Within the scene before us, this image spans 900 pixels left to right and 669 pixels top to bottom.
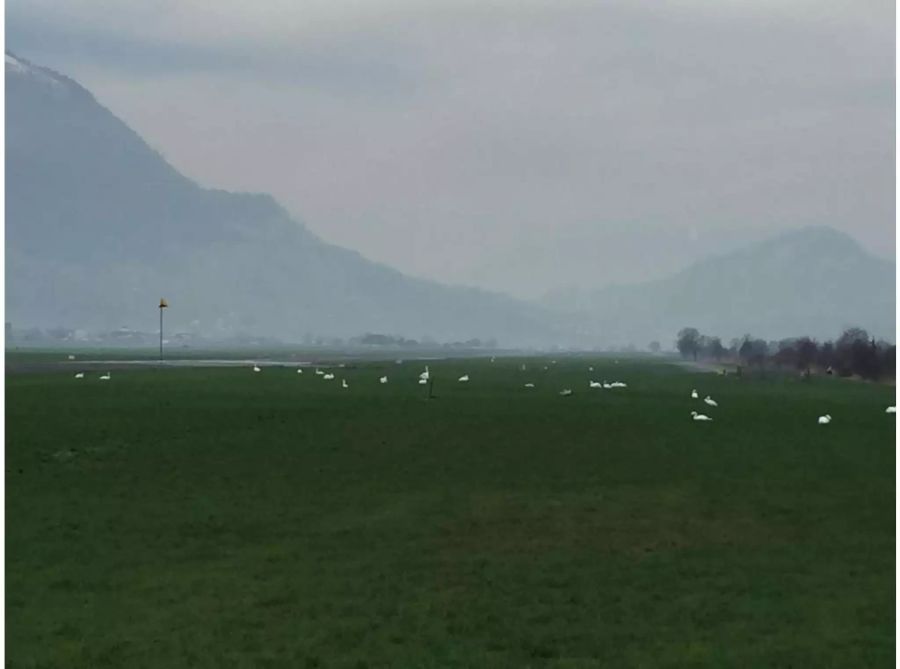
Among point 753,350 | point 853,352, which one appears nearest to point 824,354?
point 853,352

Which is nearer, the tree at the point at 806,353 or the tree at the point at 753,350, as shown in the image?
the tree at the point at 806,353

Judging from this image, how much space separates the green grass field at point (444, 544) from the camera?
8531mm

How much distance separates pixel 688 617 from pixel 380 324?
121611 millimetres

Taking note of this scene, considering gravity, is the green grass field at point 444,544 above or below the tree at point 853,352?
below

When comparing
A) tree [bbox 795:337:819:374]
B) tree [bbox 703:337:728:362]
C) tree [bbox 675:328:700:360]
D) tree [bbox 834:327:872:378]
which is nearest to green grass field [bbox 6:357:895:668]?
tree [bbox 834:327:872:378]

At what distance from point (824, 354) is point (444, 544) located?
57.0 m

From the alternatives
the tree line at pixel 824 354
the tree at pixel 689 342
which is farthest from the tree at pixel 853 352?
the tree at pixel 689 342

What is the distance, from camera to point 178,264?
123 m

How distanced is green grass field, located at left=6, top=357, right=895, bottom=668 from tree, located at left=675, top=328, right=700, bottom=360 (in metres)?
84.3

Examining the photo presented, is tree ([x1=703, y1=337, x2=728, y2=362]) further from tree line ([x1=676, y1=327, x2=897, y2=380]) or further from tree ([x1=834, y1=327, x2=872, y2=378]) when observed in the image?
tree ([x1=834, y1=327, x2=872, y2=378])

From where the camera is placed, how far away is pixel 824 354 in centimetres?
6500

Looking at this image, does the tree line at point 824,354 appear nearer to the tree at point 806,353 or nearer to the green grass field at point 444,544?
the tree at point 806,353

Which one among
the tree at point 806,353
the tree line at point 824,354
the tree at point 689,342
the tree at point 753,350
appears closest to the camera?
the tree line at point 824,354

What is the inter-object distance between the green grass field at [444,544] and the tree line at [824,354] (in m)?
18.8
